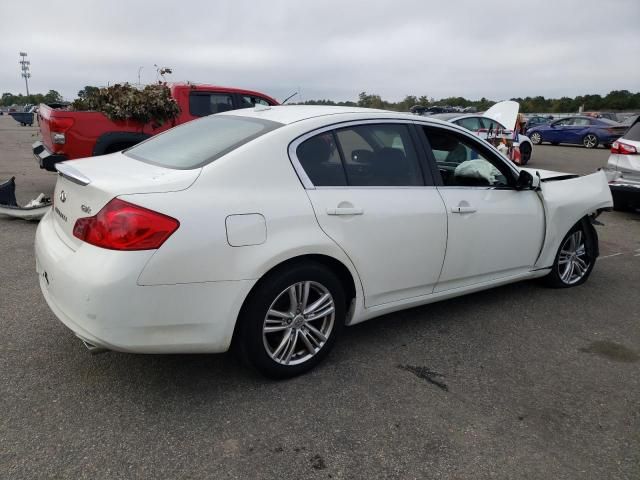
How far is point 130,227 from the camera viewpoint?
96.7 inches

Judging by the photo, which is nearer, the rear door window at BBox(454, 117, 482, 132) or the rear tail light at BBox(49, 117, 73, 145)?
the rear tail light at BBox(49, 117, 73, 145)

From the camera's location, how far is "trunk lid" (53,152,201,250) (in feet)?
8.53

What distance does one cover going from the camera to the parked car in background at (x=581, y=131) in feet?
75.4

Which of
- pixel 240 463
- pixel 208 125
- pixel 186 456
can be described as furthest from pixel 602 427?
pixel 208 125

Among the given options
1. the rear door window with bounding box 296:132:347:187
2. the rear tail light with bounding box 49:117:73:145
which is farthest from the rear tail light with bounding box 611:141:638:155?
the rear tail light with bounding box 49:117:73:145

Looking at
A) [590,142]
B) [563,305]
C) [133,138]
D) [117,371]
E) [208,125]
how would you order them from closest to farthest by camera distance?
[117,371]
[208,125]
[563,305]
[133,138]
[590,142]

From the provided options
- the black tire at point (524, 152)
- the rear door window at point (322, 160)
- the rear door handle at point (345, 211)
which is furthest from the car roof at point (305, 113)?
the black tire at point (524, 152)

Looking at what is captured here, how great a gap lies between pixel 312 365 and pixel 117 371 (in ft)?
3.79

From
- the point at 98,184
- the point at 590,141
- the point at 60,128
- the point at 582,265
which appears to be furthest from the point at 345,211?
the point at 590,141

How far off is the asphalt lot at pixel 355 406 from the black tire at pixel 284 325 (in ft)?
0.40

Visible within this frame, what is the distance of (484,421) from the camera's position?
274cm

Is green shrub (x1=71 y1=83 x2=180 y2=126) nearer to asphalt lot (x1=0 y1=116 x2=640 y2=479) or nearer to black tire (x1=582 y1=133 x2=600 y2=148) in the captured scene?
asphalt lot (x1=0 y1=116 x2=640 y2=479)

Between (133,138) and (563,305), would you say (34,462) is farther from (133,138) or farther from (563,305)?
(133,138)

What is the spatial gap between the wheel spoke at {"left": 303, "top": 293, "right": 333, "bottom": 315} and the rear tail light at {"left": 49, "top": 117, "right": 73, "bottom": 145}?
19.6ft
